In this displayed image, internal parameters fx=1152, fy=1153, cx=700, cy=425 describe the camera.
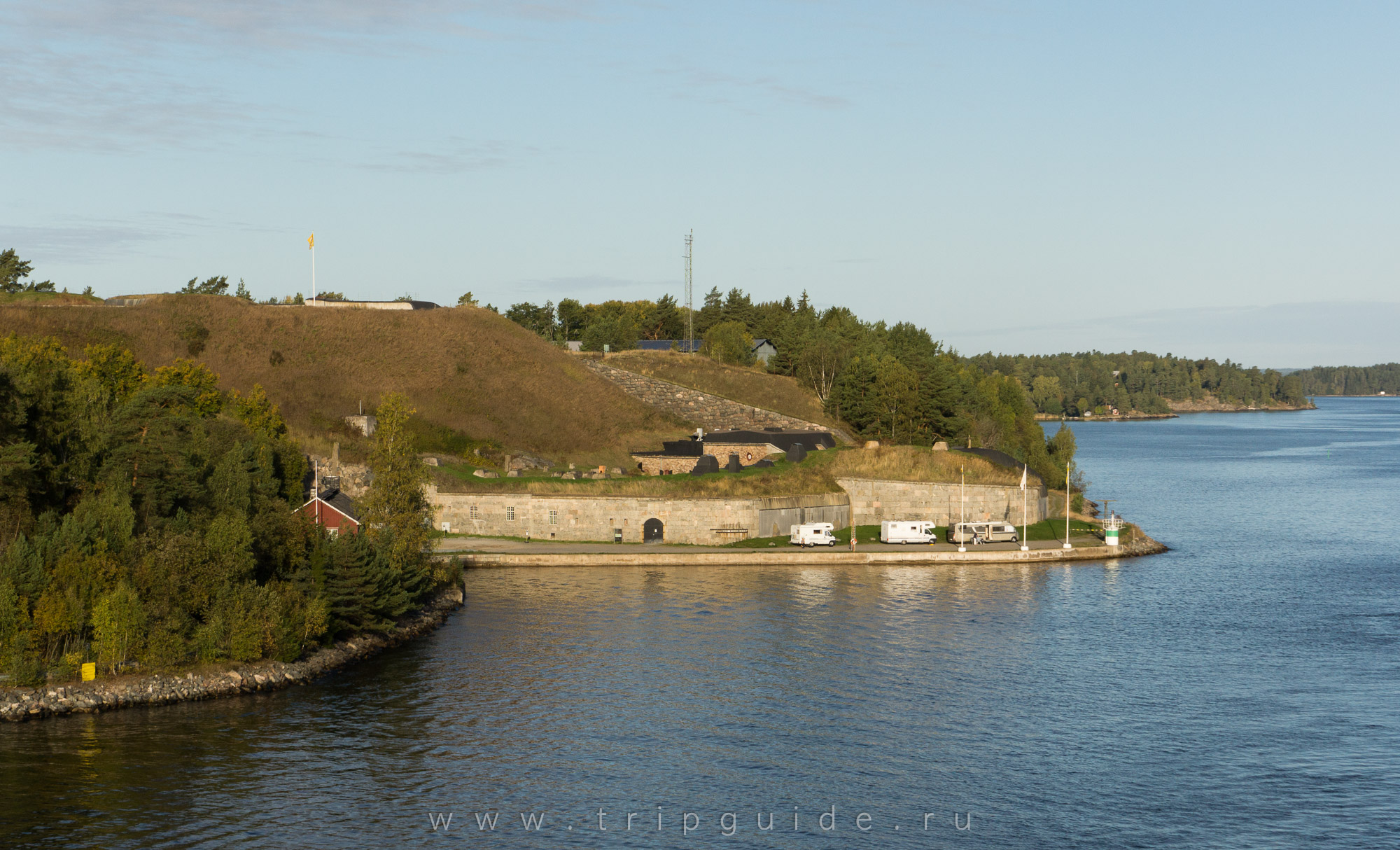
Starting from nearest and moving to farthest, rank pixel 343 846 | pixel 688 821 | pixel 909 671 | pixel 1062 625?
1. pixel 343 846
2. pixel 688 821
3. pixel 909 671
4. pixel 1062 625

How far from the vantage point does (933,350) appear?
13275 centimetres

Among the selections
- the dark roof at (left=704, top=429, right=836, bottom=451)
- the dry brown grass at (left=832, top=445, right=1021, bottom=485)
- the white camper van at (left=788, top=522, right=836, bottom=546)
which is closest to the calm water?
the white camper van at (left=788, top=522, right=836, bottom=546)

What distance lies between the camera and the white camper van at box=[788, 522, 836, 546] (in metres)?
69.8

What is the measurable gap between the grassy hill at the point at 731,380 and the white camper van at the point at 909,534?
134 feet

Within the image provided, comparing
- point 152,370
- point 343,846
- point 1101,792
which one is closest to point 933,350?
point 152,370

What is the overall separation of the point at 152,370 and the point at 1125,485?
94.4 metres

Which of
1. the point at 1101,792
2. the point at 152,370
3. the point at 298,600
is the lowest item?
the point at 1101,792

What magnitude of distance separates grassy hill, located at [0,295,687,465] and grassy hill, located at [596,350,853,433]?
10416 millimetres

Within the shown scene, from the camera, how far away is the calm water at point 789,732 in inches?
1156

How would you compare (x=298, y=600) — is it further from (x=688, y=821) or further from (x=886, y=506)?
(x=886, y=506)

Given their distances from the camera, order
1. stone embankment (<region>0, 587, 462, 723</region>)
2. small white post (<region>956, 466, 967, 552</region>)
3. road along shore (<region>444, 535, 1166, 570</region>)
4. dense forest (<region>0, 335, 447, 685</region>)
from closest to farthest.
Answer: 1. stone embankment (<region>0, 587, 462, 723</region>)
2. dense forest (<region>0, 335, 447, 685</region>)
3. road along shore (<region>444, 535, 1166, 570</region>)
4. small white post (<region>956, 466, 967, 552</region>)

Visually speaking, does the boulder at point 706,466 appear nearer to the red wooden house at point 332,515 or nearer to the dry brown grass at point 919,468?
the dry brown grass at point 919,468

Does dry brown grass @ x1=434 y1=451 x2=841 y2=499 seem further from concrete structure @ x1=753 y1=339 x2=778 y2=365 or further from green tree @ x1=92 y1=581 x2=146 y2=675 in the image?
concrete structure @ x1=753 y1=339 x2=778 y2=365

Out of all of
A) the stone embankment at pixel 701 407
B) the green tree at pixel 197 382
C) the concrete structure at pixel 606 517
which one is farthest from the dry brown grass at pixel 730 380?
the green tree at pixel 197 382
